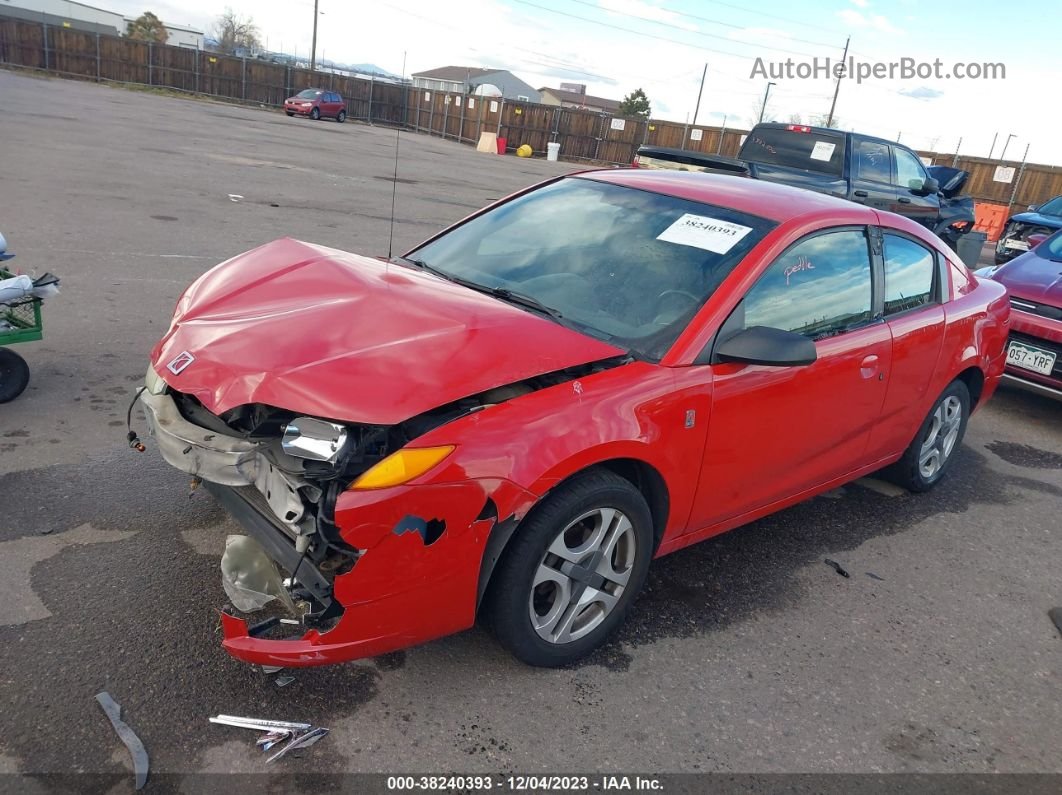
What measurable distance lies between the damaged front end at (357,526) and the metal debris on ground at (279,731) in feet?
0.71

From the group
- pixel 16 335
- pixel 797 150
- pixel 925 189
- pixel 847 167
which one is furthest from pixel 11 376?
pixel 925 189

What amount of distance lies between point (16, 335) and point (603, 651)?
3623mm

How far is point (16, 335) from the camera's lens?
4.33 meters

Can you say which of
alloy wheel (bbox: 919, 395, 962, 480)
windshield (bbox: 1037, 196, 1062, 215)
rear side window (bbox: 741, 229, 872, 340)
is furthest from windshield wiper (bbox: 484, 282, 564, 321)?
→ windshield (bbox: 1037, 196, 1062, 215)

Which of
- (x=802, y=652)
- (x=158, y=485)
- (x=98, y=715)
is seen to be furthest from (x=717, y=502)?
(x=158, y=485)

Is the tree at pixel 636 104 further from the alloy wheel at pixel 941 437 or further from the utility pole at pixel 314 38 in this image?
the alloy wheel at pixel 941 437

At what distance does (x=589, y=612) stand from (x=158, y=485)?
86.5 inches

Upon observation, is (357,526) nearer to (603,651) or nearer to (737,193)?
(603,651)

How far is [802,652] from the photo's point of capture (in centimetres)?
315

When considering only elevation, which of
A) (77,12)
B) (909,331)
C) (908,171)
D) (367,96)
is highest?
(77,12)

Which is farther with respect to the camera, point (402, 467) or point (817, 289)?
point (817, 289)

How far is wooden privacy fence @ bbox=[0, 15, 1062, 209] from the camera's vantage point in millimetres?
35469

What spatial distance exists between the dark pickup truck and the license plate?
4729mm

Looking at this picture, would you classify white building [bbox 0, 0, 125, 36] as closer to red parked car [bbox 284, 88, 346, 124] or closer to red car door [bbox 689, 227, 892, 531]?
red parked car [bbox 284, 88, 346, 124]
